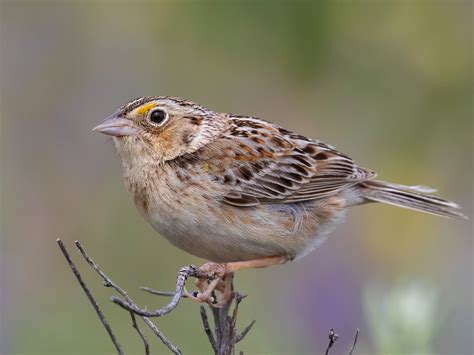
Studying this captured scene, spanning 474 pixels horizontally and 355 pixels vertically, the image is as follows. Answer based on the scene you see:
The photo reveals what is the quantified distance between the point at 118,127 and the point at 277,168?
0.87 metres

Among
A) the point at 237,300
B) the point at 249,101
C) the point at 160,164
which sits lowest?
the point at 237,300

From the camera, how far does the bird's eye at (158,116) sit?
14.9 ft

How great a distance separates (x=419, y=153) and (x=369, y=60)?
2.70 feet

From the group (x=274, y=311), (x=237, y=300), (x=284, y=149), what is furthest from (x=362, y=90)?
(x=237, y=300)

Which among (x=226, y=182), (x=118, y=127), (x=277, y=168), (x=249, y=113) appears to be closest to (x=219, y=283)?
(x=226, y=182)

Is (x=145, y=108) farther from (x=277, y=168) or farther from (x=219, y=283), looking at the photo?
(x=219, y=283)

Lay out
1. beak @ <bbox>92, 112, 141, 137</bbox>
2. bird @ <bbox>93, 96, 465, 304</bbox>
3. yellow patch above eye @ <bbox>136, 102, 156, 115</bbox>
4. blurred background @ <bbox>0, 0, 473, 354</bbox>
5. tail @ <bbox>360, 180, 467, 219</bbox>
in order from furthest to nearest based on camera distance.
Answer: blurred background @ <bbox>0, 0, 473, 354</bbox>, tail @ <bbox>360, 180, 467, 219</bbox>, yellow patch above eye @ <bbox>136, 102, 156, 115</bbox>, beak @ <bbox>92, 112, 141, 137</bbox>, bird @ <bbox>93, 96, 465, 304</bbox>

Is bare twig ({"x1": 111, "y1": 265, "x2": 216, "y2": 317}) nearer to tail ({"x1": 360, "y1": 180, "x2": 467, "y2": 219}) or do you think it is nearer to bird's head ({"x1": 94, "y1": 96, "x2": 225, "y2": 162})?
bird's head ({"x1": 94, "y1": 96, "x2": 225, "y2": 162})

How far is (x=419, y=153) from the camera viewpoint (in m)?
7.30

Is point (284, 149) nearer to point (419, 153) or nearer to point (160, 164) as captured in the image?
point (160, 164)

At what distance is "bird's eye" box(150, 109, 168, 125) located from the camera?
4555 mm

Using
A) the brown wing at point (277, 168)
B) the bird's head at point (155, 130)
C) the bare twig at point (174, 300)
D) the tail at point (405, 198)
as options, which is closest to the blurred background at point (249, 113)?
the tail at point (405, 198)

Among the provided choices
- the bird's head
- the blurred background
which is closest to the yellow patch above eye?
the bird's head

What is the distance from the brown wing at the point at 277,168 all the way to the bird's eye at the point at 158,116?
12.8 inches
